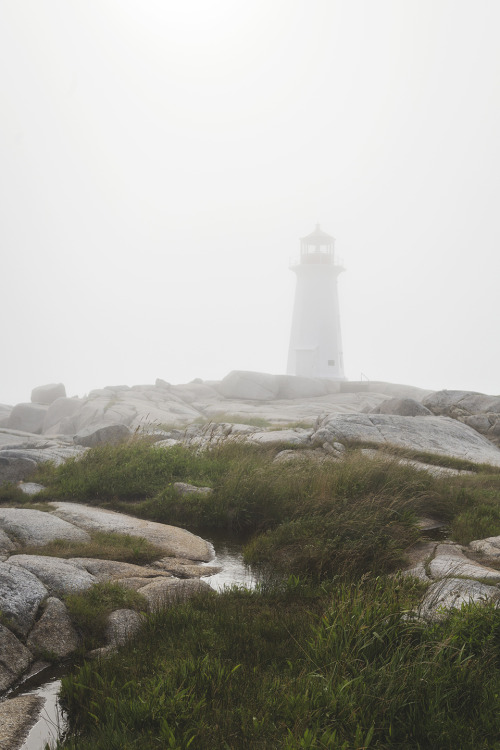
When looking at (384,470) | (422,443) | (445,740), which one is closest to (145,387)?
(422,443)

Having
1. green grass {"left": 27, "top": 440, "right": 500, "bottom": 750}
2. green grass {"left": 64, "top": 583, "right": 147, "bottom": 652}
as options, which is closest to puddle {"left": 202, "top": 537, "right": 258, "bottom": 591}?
green grass {"left": 27, "top": 440, "right": 500, "bottom": 750}

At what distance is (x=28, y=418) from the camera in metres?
41.2

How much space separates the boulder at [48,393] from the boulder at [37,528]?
38.5 m

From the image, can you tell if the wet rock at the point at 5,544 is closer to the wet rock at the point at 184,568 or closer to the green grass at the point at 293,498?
the wet rock at the point at 184,568

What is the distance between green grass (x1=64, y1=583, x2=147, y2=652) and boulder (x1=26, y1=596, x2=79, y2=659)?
93 millimetres

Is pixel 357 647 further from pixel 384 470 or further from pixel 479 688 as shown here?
pixel 384 470

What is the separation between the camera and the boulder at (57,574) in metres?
7.31

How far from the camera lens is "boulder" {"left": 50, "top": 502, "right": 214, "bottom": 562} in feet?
32.1

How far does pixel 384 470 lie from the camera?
12.2 meters

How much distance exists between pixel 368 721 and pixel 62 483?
33.4 ft

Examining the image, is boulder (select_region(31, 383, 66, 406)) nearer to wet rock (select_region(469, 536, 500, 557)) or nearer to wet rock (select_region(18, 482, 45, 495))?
wet rock (select_region(18, 482, 45, 495))

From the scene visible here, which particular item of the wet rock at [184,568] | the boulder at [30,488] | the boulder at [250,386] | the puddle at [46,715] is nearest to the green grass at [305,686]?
the puddle at [46,715]

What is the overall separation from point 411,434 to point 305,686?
1458 centimetres

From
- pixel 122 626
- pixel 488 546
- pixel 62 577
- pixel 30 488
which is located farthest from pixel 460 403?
pixel 122 626
